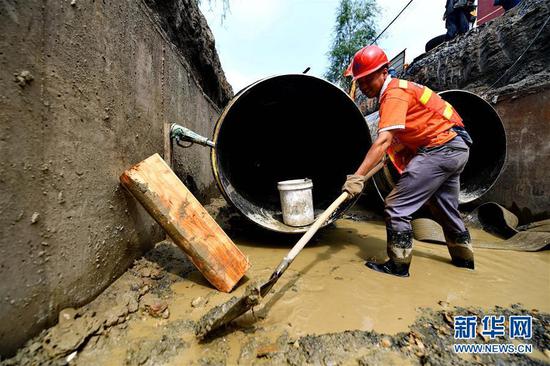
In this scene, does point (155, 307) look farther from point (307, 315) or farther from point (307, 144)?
point (307, 144)

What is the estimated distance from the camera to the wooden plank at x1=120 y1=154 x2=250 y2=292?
1790mm

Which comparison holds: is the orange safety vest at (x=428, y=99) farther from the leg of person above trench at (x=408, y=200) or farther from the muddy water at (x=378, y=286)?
the muddy water at (x=378, y=286)

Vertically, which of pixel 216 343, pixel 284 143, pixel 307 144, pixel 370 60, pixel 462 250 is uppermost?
pixel 370 60

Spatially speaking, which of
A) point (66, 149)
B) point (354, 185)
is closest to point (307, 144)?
point (354, 185)

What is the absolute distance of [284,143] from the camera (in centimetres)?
425

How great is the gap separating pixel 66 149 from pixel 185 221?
77 centimetres

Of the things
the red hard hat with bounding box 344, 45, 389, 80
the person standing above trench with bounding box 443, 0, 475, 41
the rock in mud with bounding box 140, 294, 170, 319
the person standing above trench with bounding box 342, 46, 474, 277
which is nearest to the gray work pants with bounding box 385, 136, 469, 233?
the person standing above trench with bounding box 342, 46, 474, 277

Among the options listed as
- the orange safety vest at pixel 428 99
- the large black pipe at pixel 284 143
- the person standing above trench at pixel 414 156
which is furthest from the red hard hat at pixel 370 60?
the large black pipe at pixel 284 143

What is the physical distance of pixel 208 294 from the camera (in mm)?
1854

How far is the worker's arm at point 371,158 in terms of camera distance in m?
2.16

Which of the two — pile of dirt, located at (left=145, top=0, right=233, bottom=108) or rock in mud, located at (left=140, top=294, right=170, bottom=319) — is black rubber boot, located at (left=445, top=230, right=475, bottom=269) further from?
pile of dirt, located at (left=145, top=0, right=233, bottom=108)

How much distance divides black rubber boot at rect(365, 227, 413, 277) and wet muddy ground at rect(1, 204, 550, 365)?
10 centimetres

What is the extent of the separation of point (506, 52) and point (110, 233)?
5890 millimetres

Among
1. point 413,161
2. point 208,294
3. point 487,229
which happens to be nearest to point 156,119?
point 208,294
